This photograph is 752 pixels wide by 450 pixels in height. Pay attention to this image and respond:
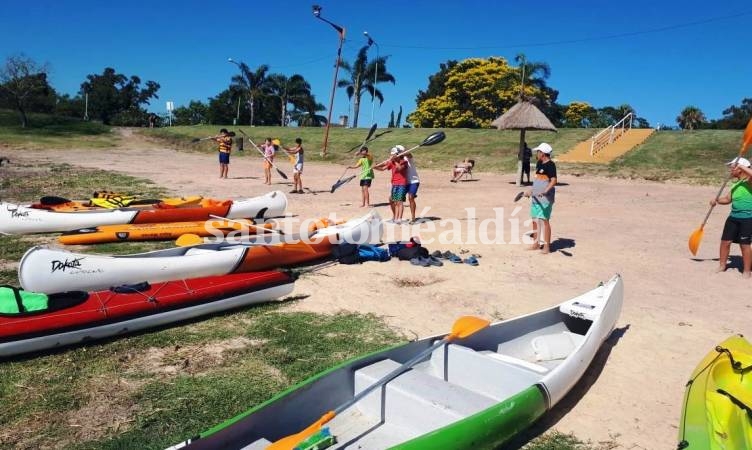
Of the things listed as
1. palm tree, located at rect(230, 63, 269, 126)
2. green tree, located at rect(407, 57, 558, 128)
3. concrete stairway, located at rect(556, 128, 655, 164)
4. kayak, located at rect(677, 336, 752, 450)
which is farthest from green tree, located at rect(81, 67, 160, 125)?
kayak, located at rect(677, 336, 752, 450)

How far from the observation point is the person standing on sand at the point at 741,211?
7.25 m

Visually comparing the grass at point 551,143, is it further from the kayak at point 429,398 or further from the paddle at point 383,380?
the paddle at point 383,380

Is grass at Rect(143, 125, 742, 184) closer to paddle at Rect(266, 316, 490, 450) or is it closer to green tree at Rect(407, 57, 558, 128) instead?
green tree at Rect(407, 57, 558, 128)

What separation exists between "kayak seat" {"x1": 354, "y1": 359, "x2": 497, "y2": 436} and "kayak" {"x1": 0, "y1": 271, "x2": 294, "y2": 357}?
96.6 inches

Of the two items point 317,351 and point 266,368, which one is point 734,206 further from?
point 266,368

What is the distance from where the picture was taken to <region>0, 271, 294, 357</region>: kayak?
4.59 metres

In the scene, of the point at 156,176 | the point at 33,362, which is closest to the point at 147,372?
the point at 33,362

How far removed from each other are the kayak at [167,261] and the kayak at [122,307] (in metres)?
0.53

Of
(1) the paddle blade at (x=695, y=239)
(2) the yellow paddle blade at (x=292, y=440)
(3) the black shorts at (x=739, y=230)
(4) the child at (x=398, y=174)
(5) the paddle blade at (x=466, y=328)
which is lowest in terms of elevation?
(2) the yellow paddle blade at (x=292, y=440)

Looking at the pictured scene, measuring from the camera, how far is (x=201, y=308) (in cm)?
569

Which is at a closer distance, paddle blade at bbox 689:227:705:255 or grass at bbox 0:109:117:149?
paddle blade at bbox 689:227:705:255

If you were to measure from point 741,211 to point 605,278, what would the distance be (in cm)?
198

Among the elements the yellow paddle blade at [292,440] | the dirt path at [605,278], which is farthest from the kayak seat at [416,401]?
the dirt path at [605,278]

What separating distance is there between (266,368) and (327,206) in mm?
9133
